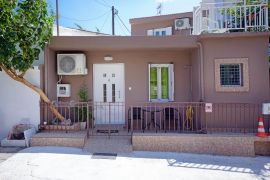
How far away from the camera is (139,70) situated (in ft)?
29.5

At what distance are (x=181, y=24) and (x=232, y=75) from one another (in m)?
7.89

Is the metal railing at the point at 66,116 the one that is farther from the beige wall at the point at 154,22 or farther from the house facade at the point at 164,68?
the beige wall at the point at 154,22

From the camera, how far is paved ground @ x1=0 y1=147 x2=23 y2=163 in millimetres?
5862

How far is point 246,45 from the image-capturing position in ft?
24.4

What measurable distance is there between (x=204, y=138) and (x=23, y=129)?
5550mm

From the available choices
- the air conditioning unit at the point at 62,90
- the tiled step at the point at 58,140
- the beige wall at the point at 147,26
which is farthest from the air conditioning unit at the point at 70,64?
the beige wall at the point at 147,26

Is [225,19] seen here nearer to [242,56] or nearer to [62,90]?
[242,56]

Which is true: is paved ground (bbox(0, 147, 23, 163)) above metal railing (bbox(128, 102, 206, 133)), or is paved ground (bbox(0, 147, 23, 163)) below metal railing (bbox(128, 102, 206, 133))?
below

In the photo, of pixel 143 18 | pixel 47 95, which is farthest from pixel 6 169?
pixel 143 18

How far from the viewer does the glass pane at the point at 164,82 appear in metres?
9.17

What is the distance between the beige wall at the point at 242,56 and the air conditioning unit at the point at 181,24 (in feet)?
23.8

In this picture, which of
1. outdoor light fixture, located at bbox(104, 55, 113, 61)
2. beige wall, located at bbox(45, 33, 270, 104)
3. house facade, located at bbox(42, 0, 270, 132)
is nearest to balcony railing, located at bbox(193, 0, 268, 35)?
house facade, located at bbox(42, 0, 270, 132)

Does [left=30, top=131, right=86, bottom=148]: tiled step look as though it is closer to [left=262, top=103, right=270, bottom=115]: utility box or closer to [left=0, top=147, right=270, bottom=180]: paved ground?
[left=0, top=147, right=270, bottom=180]: paved ground

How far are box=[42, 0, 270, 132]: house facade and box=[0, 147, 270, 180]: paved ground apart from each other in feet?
5.82
